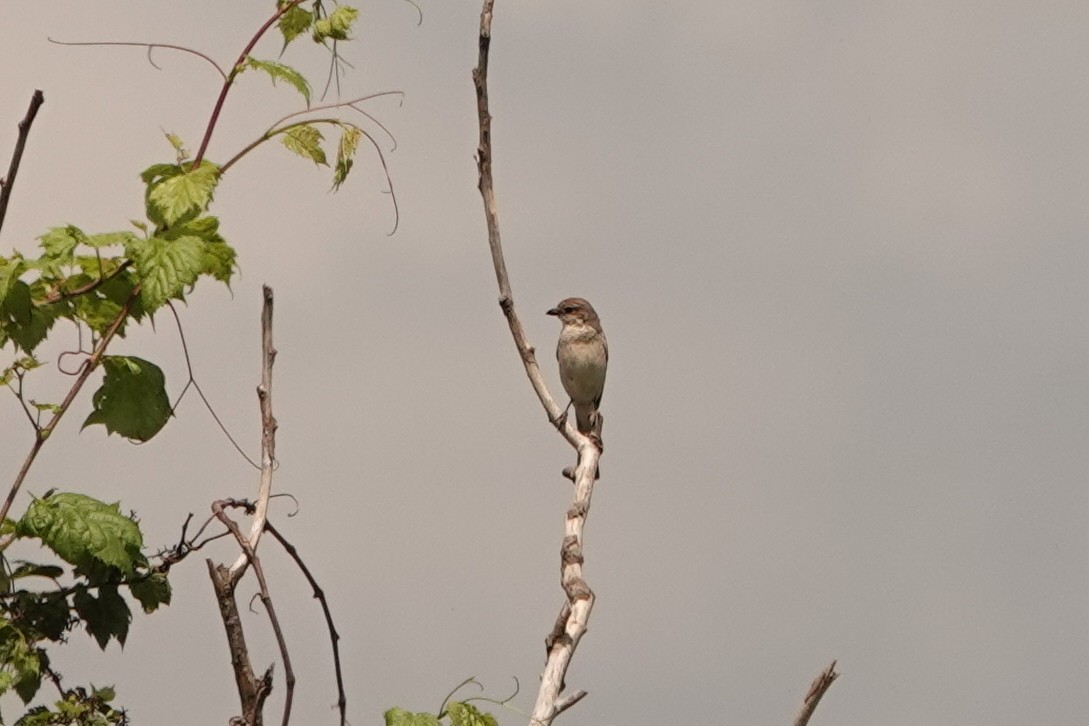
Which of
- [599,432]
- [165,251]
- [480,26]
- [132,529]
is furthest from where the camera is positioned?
[599,432]

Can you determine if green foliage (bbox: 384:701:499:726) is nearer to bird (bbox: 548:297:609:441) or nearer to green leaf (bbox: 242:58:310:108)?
green leaf (bbox: 242:58:310:108)

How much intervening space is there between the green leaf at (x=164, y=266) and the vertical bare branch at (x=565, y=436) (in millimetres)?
1649

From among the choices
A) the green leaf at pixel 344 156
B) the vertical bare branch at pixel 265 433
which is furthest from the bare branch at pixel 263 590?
the green leaf at pixel 344 156

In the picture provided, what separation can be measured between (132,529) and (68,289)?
801 mm

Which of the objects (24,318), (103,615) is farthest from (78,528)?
(24,318)

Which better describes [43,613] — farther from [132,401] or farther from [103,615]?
[132,401]

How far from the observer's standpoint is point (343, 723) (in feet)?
17.6

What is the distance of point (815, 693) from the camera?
503 cm

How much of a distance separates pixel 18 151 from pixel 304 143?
1381 millimetres

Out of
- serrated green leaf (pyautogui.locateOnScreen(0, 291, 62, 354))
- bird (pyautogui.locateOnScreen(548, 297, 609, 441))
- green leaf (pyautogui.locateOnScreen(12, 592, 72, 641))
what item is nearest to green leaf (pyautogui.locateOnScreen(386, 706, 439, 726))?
green leaf (pyautogui.locateOnScreen(12, 592, 72, 641))

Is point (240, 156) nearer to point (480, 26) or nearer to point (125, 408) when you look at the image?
point (125, 408)

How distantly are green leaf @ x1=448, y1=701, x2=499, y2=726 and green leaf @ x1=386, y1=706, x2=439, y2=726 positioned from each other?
0.06 meters

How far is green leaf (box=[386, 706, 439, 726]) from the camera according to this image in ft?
17.0

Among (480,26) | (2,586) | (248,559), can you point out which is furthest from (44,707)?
(480,26)
